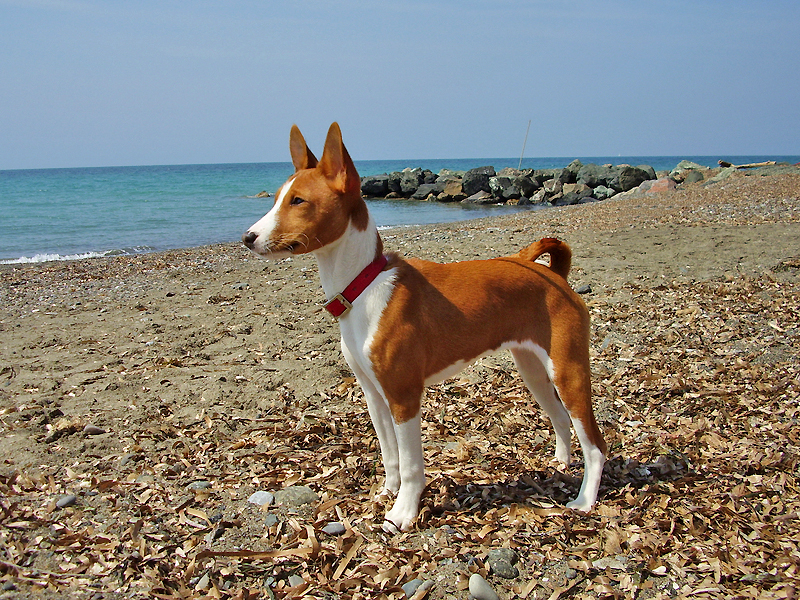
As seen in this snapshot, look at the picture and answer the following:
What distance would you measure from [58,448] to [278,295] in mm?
4778

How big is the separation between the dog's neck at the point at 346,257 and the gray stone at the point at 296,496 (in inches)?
52.9

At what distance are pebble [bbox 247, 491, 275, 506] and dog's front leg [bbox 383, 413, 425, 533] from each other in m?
0.75

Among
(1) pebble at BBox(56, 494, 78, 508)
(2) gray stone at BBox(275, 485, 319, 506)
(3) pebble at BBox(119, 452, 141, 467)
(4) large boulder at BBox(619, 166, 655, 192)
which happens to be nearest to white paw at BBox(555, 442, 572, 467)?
(2) gray stone at BBox(275, 485, 319, 506)

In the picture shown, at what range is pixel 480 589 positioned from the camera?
2.92 metres

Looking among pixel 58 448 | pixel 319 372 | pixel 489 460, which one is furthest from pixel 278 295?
pixel 489 460

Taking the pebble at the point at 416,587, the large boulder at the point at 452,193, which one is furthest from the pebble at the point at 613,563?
the large boulder at the point at 452,193

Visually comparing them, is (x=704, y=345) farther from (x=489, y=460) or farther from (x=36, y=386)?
(x=36, y=386)

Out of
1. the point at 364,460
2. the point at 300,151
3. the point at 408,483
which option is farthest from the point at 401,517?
the point at 300,151

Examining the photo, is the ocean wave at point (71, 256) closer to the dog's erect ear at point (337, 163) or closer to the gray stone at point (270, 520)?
the gray stone at point (270, 520)

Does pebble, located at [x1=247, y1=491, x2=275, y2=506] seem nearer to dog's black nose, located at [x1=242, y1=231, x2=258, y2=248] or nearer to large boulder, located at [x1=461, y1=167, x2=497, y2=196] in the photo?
dog's black nose, located at [x1=242, y1=231, x2=258, y2=248]

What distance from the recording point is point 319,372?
18.9 feet

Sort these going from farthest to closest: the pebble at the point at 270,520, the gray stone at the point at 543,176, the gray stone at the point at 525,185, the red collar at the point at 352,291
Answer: the gray stone at the point at 543,176, the gray stone at the point at 525,185, the pebble at the point at 270,520, the red collar at the point at 352,291

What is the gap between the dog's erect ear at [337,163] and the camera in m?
3.10

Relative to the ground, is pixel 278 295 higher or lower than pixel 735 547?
higher
